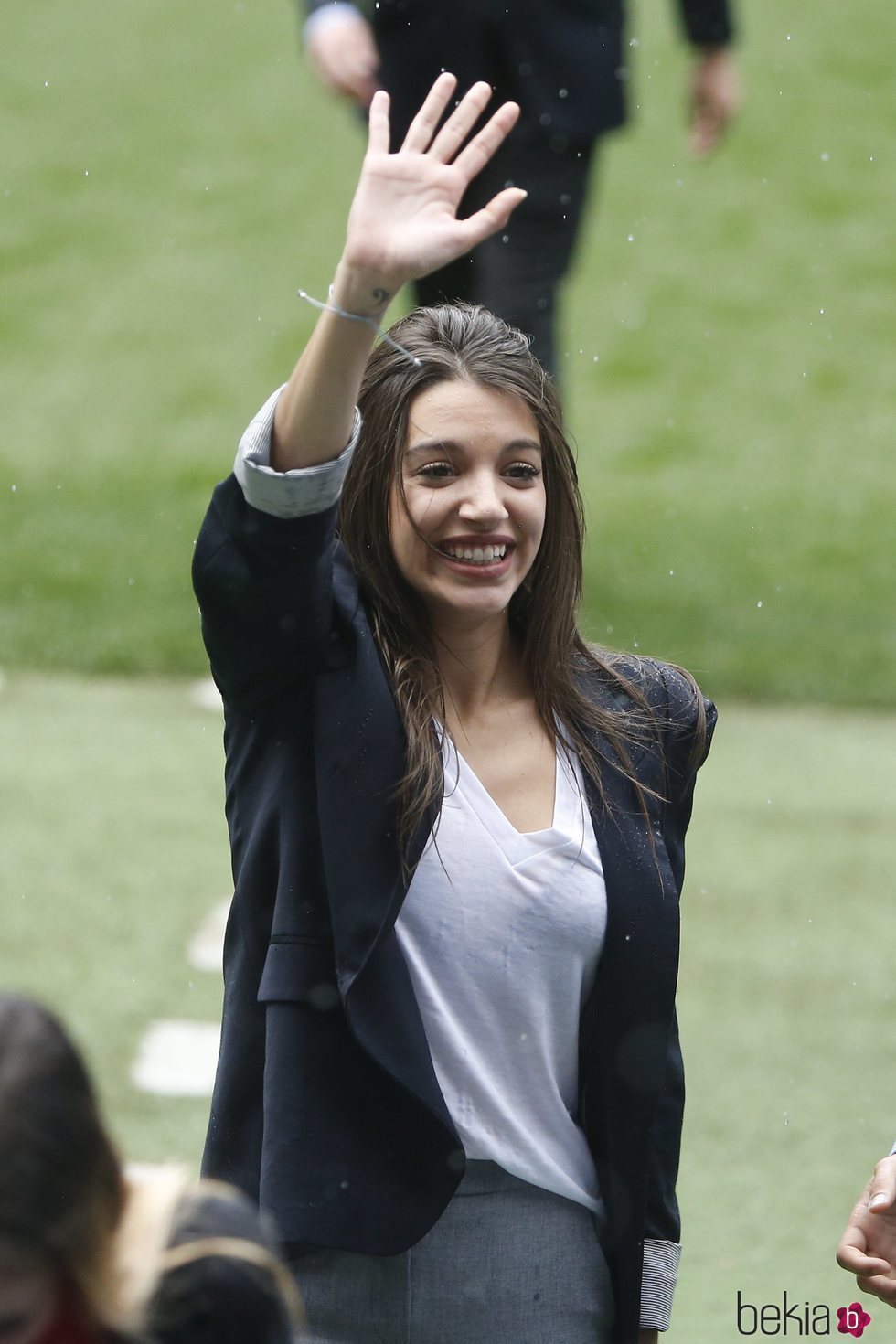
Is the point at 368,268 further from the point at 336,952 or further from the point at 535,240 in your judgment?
the point at 535,240

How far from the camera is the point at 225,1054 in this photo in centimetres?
216

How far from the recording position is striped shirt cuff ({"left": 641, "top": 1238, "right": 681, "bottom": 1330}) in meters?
2.28

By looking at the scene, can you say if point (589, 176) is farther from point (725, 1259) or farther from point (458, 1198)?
point (458, 1198)

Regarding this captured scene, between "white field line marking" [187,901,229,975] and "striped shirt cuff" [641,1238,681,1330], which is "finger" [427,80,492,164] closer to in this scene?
"striped shirt cuff" [641,1238,681,1330]

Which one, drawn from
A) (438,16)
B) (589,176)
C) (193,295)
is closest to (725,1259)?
(589,176)

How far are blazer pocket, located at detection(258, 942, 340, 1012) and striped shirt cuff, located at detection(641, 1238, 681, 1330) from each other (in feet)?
1.67

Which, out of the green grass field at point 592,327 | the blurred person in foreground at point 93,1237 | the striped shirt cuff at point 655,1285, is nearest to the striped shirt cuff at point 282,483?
the blurred person in foreground at point 93,1237

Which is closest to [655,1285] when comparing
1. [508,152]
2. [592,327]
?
[508,152]

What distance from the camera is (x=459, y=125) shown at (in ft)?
7.13

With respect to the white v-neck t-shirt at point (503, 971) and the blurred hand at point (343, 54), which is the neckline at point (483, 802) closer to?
the white v-neck t-shirt at point (503, 971)

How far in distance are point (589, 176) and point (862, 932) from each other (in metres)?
1.95

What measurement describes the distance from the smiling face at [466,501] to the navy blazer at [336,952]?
0.09 metres

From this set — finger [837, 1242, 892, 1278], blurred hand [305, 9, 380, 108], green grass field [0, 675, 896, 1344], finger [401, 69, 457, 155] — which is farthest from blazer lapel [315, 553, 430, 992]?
blurred hand [305, 9, 380, 108]

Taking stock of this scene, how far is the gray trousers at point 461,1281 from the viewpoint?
6.75ft
